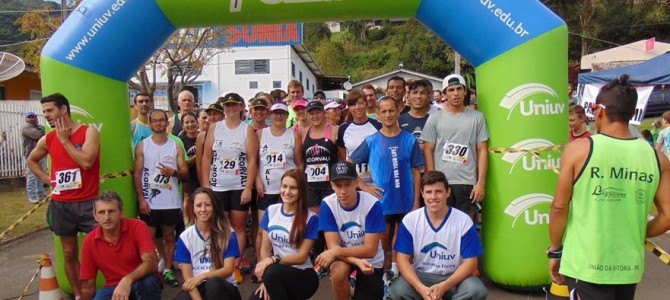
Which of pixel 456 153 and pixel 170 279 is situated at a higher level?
pixel 456 153

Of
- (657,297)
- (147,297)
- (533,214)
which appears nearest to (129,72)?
(147,297)

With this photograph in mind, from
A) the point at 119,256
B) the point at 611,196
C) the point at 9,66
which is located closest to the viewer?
the point at 611,196

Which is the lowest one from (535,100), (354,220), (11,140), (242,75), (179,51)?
(354,220)

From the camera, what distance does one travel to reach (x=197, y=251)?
391cm

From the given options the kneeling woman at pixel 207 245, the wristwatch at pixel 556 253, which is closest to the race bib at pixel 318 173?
the kneeling woman at pixel 207 245

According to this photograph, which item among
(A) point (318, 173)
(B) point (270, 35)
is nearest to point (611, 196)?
(A) point (318, 173)

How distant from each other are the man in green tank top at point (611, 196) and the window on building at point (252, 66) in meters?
34.4

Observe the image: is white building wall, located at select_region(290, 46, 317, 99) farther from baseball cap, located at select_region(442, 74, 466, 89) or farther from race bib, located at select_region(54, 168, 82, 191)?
race bib, located at select_region(54, 168, 82, 191)

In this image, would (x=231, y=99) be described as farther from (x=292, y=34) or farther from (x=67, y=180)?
(x=292, y=34)

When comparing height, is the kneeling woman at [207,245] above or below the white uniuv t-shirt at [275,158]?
below

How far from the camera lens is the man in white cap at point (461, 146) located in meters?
4.64

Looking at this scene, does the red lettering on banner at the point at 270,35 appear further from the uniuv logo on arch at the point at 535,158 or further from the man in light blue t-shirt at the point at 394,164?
the uniuv logo on arch at the point at 535,158

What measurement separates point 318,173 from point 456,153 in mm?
1299

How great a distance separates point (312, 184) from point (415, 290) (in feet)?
5.85
